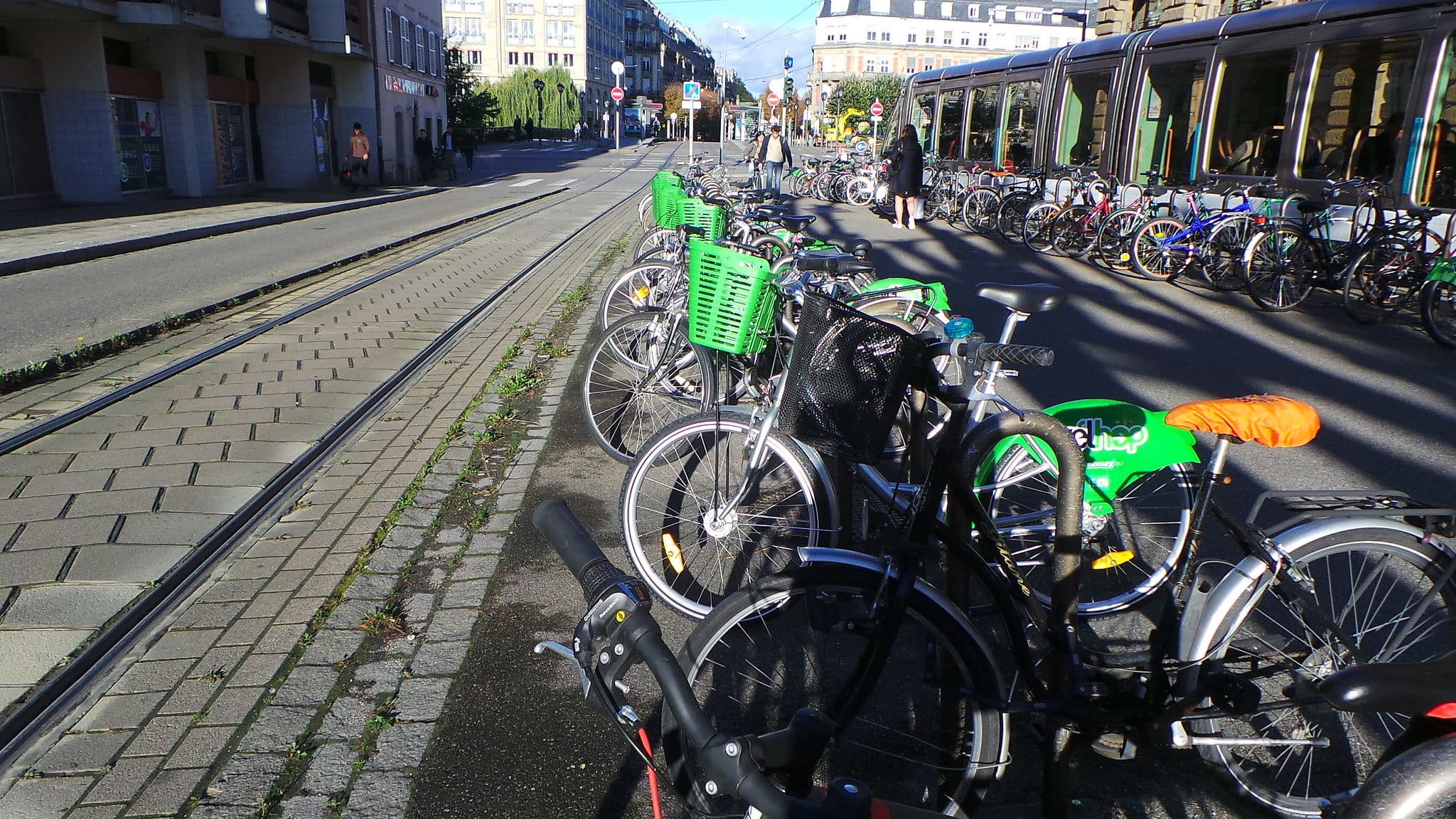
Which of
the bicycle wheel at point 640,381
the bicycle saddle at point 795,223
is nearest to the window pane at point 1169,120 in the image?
the bicycle saddle at point 795,223

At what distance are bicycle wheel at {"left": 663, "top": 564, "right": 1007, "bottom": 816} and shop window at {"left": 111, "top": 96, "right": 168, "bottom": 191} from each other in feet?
74.3

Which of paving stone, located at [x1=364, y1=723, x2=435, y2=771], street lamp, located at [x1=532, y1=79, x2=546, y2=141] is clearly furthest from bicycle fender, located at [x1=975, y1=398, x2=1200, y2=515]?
street lamp, located at [x1=532, y1=79, x2=546, y2=141]

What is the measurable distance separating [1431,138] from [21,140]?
2266 centimetres

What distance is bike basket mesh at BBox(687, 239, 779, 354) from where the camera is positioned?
12.9 ft

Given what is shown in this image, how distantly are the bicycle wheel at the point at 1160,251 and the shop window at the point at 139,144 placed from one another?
19.5m

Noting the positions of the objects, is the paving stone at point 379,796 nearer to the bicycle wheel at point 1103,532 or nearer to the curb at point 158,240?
the bicycle wheel at point 1103,532

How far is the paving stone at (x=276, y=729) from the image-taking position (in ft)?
8.88

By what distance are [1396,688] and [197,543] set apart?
159 inches

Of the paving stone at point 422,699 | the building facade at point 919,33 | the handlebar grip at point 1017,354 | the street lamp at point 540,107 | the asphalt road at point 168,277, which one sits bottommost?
the asphalt road at point 168,277

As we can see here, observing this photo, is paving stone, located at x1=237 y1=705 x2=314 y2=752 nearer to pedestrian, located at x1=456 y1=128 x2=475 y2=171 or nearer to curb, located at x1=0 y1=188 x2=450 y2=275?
curb, located at x1=0 y1=188 x2=450 y2=275

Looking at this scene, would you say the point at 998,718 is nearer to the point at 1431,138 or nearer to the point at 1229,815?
the point at 1229,815

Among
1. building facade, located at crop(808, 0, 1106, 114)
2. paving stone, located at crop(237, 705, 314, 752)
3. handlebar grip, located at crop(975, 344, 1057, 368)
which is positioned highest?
building facade, located at crop(808, 0, 1106, 114)

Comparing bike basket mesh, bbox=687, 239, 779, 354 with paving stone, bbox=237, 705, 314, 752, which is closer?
paving stone, bbox=237, 705, 314, 752

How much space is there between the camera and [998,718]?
2.36 meters
